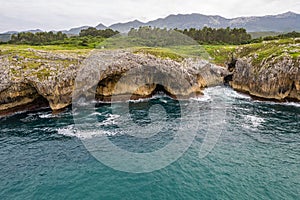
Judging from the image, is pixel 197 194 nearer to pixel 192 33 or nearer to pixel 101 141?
pixel 101 141

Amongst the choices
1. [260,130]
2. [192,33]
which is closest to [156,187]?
[260,130]

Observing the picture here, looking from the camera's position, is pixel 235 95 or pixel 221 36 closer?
pixel 235 95

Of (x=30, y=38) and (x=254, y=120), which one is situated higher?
(x=30, y=38)

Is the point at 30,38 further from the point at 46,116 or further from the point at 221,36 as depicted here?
the point at 221,36

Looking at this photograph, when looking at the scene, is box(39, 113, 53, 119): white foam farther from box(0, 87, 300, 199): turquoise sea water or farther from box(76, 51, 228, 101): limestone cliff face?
box(76, 51, 228, 101): limestone cliff face

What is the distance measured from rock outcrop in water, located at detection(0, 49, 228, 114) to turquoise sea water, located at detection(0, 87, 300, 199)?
647 centimetres

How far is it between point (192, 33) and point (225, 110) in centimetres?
8646

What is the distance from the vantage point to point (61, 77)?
46750mm

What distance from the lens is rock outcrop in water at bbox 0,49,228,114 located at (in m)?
44.4

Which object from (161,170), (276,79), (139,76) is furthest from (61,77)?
(276,79)

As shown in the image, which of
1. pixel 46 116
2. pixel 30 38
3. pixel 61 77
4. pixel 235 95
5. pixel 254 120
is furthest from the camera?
pixel 30 38

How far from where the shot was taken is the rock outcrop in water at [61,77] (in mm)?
44438

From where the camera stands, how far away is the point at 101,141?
3291cm

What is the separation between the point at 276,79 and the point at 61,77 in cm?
5075
